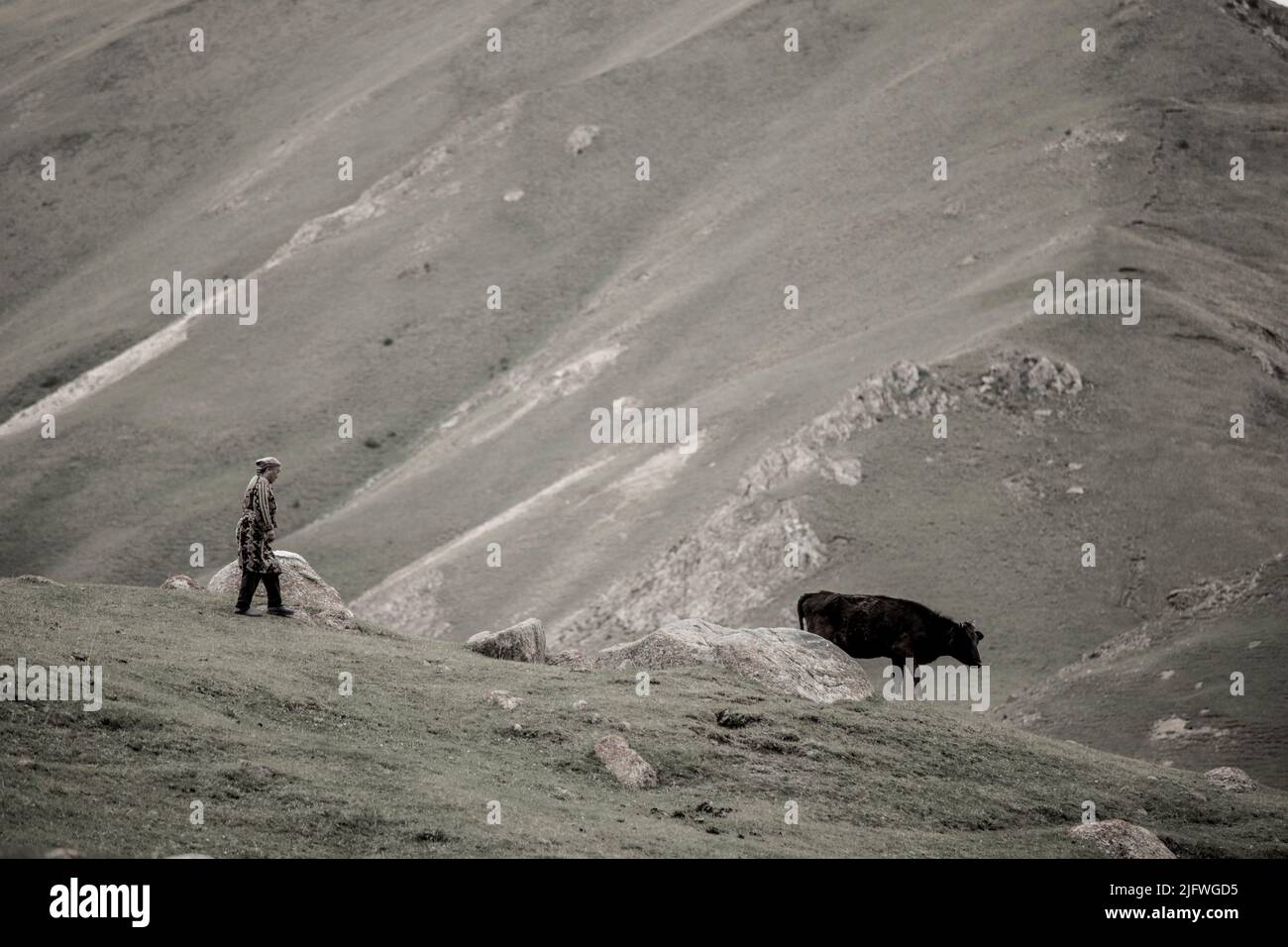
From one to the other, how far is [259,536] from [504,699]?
193 inches

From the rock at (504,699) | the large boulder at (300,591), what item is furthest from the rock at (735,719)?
the large boulder at (300,591)

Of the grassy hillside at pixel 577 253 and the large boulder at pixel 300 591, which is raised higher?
the grassy hillside at pixel 577 253

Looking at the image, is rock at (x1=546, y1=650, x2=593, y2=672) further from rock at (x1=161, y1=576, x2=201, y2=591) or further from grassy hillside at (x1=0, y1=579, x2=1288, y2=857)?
rock at (x1=161, y1=576, x2=201, y2=591)

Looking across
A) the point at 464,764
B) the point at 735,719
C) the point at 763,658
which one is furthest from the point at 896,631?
the point at 464,764

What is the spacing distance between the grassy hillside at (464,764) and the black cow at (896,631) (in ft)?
17.2

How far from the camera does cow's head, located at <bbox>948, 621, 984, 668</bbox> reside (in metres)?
35.4

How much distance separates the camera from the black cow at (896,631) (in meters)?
34.9

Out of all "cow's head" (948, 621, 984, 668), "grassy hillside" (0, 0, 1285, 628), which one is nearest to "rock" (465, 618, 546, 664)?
"cow's head" (948, 621, 984, 668)

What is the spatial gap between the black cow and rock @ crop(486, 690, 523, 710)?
11.5 m

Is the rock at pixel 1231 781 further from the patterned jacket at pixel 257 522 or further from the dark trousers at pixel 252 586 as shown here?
the patterned jacket at pixel 257 522

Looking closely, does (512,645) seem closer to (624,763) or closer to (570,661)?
(570,661)

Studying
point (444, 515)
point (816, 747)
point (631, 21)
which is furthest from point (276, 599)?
point (631, 21)

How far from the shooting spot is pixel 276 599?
27.5 metres

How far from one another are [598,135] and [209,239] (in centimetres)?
3629
